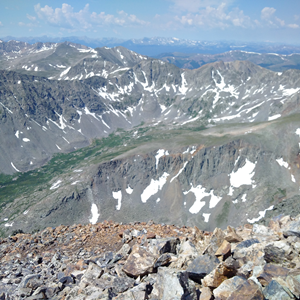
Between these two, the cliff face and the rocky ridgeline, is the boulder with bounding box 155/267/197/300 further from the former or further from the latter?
the cliff face

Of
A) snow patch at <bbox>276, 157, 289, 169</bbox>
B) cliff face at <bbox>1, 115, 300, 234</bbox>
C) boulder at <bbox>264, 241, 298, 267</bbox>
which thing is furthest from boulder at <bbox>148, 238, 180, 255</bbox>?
snow patch at <bbox>276, 157, 289, 169</bbox>

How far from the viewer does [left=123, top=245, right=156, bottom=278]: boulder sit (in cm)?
1545

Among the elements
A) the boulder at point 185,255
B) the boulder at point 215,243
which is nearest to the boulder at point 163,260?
the boulder at point 185,255

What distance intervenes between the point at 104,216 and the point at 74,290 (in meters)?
140

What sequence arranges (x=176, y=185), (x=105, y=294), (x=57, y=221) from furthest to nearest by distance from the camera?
(x=176, y=185) → (x=57, y=221) → (x=105, y=294)

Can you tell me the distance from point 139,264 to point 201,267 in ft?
14.1

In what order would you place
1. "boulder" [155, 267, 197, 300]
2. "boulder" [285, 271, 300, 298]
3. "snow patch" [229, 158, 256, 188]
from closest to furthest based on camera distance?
"boulder" [285, 271, 300, 298] < "boulder" [155, 267, 197, 300] < "snow patch" [229, 158, 256, 188]

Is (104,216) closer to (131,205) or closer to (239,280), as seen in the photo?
(131,205)

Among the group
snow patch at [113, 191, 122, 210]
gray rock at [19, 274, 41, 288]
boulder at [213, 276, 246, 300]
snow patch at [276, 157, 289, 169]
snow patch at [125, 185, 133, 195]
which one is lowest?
snow patch at [113, 191, 122, 210]

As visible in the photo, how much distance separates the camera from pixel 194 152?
6959 inches

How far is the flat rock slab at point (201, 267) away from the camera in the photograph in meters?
13.8

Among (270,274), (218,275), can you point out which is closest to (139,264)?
(218,275)

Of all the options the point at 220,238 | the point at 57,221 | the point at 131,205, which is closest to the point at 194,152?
A: the point at 131,205

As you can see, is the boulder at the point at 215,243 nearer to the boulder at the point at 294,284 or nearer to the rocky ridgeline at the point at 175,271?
the rocky ridgeline at the point at 175,271
